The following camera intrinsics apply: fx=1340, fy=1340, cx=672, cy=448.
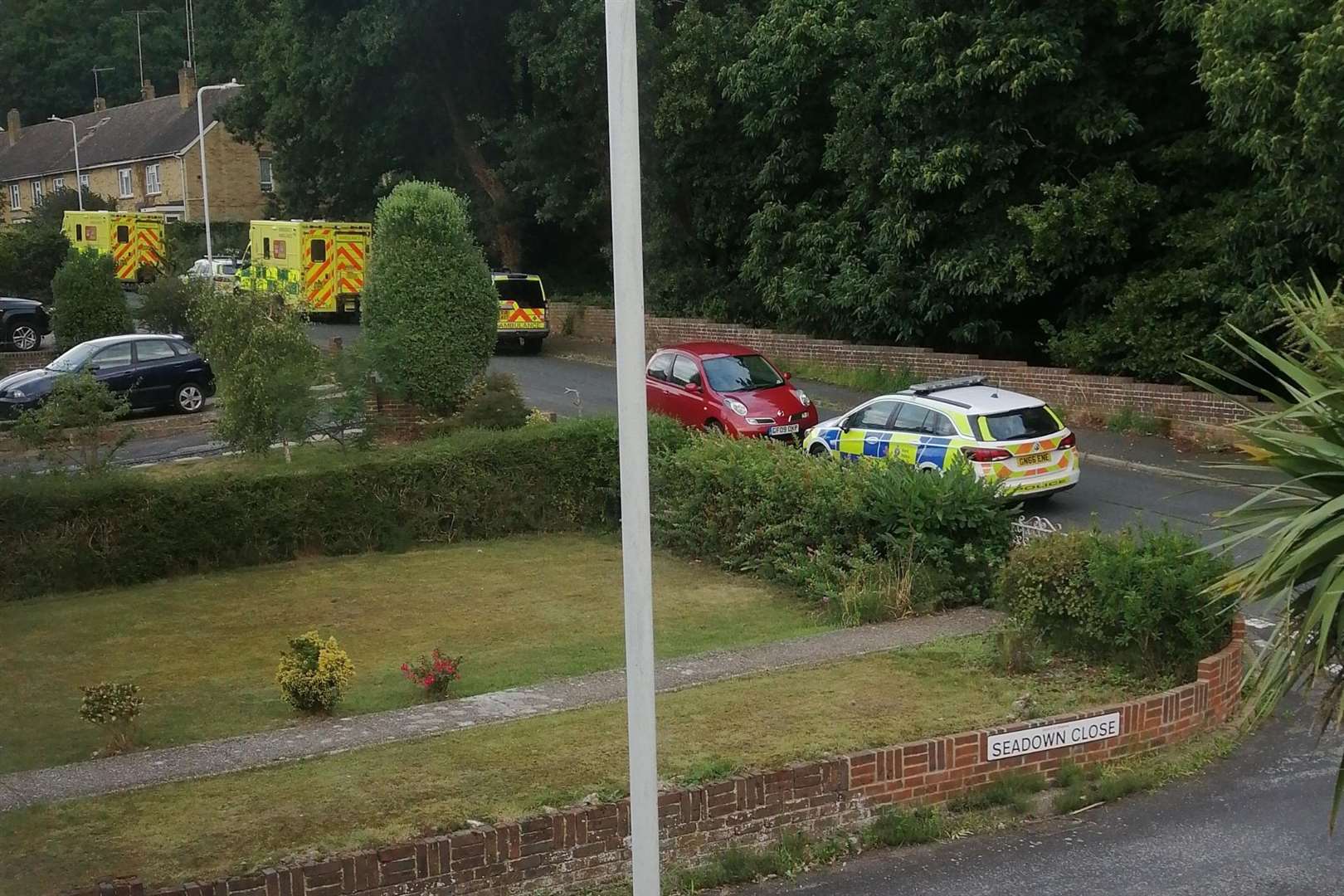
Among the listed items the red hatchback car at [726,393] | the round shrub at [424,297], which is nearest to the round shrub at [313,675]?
the red hatchback car at [726,393]

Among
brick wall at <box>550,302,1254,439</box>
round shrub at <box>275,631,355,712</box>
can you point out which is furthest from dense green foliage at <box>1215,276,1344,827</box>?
brick wall at <box>550,302,1254,439</box>

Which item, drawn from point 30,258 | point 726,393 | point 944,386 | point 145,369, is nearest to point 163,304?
point 145,369

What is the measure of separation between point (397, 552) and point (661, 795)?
8.18 metres

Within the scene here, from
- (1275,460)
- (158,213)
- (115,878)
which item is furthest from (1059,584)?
(158,213)

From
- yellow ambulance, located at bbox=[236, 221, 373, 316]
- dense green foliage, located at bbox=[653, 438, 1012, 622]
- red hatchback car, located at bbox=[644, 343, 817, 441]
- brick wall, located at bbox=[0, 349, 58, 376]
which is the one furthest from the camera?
yellow ambulance, located at bbox=[236, 221, 373, 316]

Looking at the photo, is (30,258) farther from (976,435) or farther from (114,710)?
(976,435)

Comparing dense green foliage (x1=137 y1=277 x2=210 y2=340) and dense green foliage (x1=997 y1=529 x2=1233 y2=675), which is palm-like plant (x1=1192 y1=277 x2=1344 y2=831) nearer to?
dense green foliage (x1=997 y1=529 x2=1233 y2=675)

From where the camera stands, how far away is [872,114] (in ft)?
86.3

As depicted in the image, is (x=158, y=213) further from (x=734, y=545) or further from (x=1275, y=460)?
(x=1275, y=460)

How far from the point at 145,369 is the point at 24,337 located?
136 inches

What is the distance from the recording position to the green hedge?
12578 mm

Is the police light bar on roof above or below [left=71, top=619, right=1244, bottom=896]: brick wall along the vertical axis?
above

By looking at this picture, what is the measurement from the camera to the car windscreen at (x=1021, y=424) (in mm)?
15398

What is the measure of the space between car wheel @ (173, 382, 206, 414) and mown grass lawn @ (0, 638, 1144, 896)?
14.7 metres
